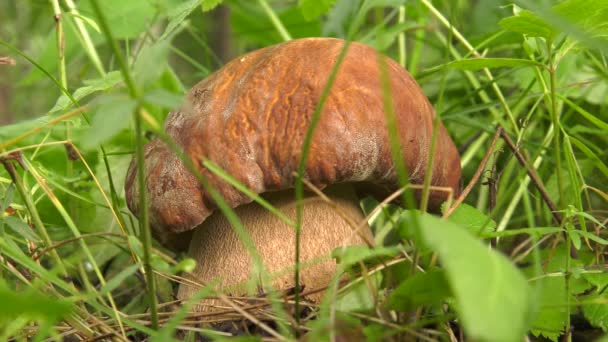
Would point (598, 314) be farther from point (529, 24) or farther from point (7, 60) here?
point (7, 60)

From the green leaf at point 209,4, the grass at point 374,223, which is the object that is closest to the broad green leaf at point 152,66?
the grass at point 374,223

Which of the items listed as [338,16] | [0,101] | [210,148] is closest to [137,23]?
[210,148]

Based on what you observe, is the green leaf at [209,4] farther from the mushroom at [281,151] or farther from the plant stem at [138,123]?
the plant stem at [138,123]

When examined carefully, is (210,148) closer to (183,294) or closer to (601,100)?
(183,294)

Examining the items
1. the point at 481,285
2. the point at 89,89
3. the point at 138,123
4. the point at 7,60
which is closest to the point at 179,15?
the point at 89,89

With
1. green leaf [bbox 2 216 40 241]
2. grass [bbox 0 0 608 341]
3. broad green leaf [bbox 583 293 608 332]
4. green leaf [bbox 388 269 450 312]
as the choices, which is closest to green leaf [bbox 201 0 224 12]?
grass [bbox 0 0 608 341]

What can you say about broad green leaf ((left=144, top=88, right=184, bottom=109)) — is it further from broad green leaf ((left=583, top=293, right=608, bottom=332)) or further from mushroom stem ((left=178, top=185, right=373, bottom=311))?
broad green leaf ((left=583, top=293, right=608, bottom=332))
